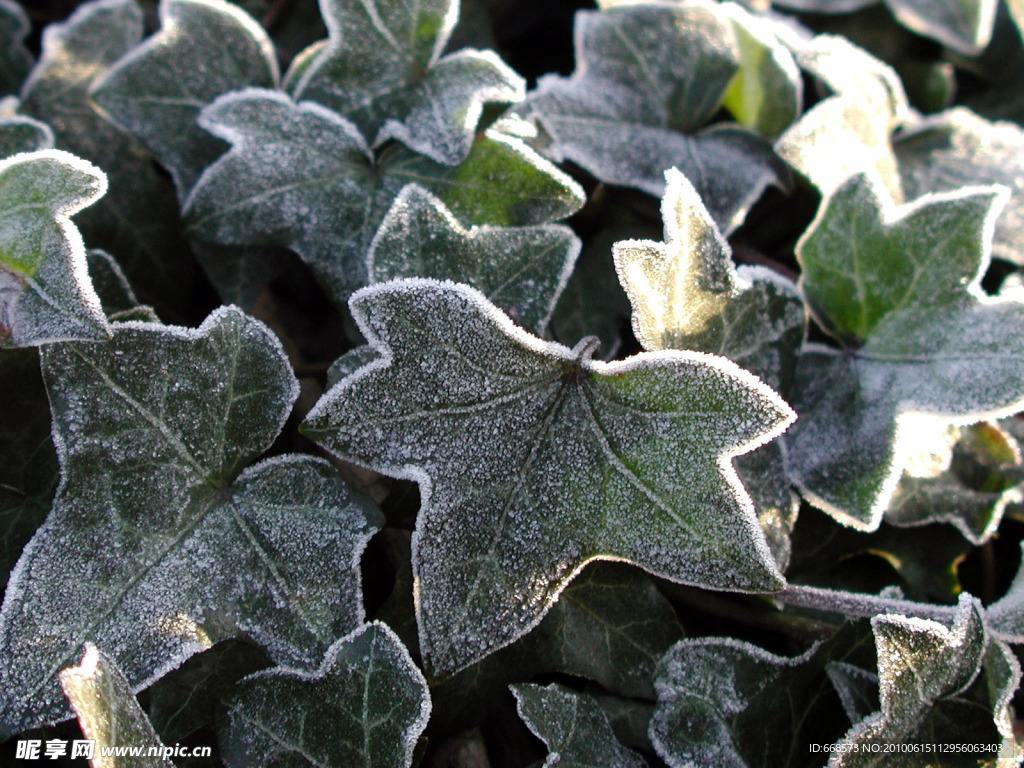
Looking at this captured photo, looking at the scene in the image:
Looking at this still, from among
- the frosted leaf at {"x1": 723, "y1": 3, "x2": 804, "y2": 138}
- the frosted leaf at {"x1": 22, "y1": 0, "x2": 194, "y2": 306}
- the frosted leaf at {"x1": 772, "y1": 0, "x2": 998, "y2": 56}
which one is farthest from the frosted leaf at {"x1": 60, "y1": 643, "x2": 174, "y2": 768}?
the frosted leaf at {"x1": 772, "y1": 0, "x2": 998, "y2": 56}

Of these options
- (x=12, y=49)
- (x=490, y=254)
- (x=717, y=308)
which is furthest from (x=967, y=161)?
(x=12, y=49)

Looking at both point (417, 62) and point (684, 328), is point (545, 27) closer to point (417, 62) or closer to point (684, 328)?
point (417, 62)

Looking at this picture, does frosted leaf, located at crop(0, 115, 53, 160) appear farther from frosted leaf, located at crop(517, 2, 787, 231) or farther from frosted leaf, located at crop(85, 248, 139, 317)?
frosted leaf, located at crop(517, 2, 787, 231)

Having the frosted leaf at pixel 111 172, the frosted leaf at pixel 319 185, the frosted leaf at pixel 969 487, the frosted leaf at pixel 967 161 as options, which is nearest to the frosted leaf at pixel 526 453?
the frosted leaf at pixel 319 185

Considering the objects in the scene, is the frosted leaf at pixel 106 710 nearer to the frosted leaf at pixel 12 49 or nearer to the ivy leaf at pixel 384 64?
the ivy leaf at pixel 384 64

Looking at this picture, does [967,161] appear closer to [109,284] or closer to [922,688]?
[922,688]

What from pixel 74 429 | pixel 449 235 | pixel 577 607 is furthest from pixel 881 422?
pixel 74 429
